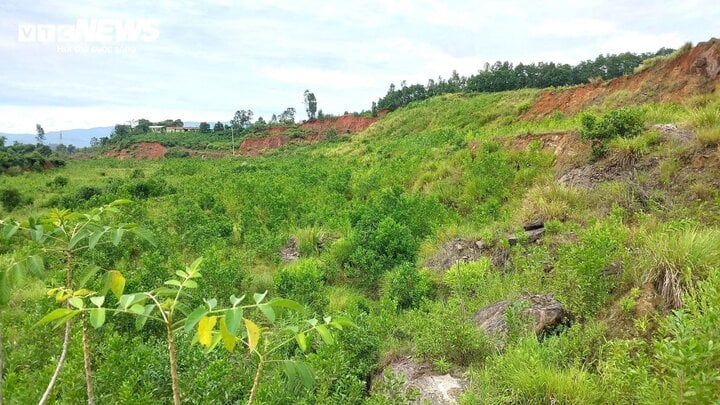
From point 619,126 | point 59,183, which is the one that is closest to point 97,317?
point 619,126

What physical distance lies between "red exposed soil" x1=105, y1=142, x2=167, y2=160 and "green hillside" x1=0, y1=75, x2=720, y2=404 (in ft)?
146

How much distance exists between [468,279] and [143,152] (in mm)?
55753

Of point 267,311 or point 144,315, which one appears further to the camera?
point 144,315

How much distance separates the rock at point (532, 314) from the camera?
3570mm

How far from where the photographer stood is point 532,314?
11.9 ft

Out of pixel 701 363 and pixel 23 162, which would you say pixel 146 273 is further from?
pixel 23 162

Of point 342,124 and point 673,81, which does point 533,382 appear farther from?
point 342,124

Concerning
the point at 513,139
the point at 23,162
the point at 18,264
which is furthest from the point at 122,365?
the point at 23,162

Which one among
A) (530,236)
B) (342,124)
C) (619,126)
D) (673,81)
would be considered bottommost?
(530,236)

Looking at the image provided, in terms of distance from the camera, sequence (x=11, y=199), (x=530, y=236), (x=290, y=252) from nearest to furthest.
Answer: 1. (x=530, y=236)
2. (x=290, y=252)
3. (x=11, y=199)

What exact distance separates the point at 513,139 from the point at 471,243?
5.38 m

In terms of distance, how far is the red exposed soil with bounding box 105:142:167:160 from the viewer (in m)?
51.2

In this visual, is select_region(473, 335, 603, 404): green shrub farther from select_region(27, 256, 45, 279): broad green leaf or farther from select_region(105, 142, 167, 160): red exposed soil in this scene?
Answer: select_region(105, 142, 167, 160): red exposed soil

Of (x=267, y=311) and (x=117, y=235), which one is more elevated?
(x=117, y=235)
